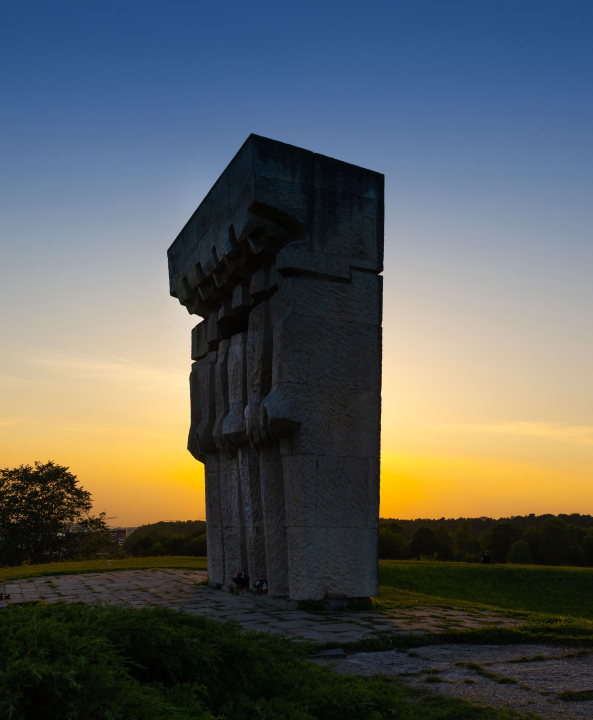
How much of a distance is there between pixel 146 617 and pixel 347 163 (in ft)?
22.3

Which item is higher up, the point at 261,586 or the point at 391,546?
the point at 261,586

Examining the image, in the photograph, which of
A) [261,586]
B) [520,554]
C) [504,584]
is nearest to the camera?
[261,586]

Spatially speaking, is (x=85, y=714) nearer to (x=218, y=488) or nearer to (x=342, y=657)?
(x=342, y=657)

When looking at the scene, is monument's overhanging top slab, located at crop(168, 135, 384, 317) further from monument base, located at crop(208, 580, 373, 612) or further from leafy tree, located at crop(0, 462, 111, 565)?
leafy tree, located at crop(0, 462, 111, 565)

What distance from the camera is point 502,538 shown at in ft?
105

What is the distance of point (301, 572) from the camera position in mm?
7590

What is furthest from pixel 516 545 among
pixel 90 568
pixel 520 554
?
pixel 90 568

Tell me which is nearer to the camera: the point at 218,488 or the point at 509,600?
the point at 218,488

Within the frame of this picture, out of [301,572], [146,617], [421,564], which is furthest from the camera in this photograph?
[421,564]

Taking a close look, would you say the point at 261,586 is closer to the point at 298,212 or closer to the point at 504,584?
the point at 298,212

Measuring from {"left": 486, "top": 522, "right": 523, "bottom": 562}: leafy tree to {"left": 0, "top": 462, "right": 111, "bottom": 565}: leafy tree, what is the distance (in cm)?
1918

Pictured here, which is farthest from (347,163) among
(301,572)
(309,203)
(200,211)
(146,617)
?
(146,617)

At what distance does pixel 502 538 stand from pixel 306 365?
27.6 m

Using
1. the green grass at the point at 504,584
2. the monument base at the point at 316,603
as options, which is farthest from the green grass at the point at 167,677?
the green grass at the point at 504,584
